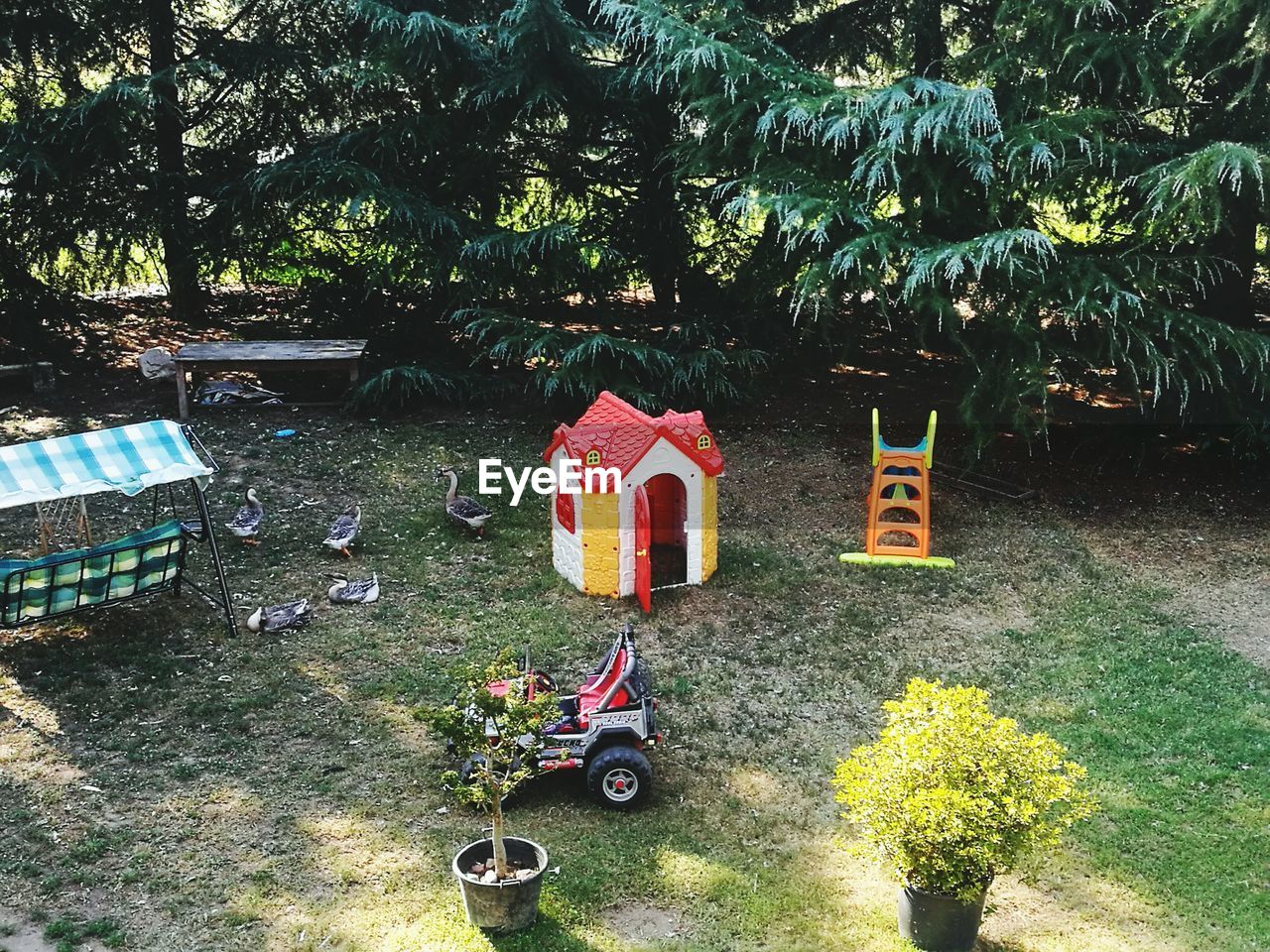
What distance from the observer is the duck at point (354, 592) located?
884 centimetres

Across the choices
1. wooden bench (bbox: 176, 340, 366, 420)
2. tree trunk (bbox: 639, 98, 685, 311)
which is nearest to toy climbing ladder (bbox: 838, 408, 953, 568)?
tree trunk (bbox: 639, 98, 685, 311)

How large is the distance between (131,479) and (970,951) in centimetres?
589

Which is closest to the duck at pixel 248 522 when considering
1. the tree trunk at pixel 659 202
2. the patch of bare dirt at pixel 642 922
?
the patch of bare dirt at pixel 642 922

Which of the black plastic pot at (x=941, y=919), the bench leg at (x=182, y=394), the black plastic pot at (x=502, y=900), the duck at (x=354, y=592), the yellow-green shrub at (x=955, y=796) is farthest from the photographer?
the bench leg at (x=182, y=394)

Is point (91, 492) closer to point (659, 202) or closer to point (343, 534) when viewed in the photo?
point (343, 534)

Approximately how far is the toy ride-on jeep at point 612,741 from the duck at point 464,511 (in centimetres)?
332

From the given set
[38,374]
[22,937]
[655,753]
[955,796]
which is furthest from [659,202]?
[22,937]

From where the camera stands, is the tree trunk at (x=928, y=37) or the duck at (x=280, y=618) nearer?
the duck at (x=280, y=618)

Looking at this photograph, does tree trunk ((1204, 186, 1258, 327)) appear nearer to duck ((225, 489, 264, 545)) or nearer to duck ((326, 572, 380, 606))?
duck ((326, 572, 380, 606))

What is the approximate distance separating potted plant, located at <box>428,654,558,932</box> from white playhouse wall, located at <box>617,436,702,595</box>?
302 centimetres

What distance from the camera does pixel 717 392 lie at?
1242 centimetres

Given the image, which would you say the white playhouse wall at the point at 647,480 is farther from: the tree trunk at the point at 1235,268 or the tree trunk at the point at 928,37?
the tree trunk at the point at 1235,268

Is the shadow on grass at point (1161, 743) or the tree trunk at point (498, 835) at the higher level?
the tree trunk at point (498, 835)

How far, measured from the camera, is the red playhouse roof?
28.3 ft
